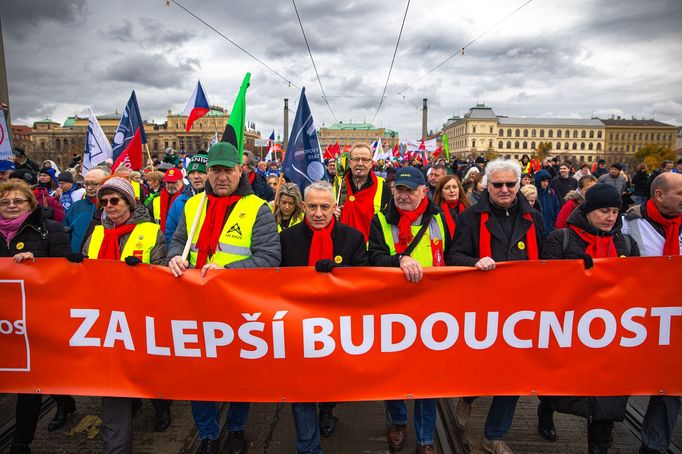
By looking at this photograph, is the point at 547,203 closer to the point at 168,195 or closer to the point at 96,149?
the point at 168,195

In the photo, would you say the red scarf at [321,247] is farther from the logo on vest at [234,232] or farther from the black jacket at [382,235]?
the logo on vest at [234,232]

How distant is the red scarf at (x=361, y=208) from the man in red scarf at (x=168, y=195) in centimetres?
242

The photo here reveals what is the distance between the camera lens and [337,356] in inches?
112

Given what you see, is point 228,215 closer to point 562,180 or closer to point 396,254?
point 396,254

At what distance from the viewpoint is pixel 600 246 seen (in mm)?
3014

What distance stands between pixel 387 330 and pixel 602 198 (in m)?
1.74

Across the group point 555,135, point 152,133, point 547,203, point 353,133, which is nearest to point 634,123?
point 555,135

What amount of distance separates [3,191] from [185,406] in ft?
7.74

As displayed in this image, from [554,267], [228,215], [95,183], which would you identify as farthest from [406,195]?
[95,183]

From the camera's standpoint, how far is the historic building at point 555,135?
413 feet

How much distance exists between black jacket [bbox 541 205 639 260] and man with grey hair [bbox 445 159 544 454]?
0.09 meters

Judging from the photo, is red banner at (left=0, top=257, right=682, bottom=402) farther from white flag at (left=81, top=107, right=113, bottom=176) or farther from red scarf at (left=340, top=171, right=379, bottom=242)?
white flag at (left=81, top=107, right=113, bottom=176)

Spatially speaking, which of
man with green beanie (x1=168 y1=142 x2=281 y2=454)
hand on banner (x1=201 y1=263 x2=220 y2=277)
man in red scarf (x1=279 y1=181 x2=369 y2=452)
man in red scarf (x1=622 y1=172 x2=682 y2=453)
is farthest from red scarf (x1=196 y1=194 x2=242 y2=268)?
man in red scarf (x1=622 y1=172 x2=682 y2=453)

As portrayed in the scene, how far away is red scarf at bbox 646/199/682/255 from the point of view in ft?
10.1
